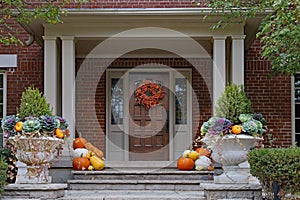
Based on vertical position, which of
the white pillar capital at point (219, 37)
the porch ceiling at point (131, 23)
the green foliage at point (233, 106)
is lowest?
the green foliage at point (233, 106)

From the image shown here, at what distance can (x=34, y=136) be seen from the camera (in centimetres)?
706

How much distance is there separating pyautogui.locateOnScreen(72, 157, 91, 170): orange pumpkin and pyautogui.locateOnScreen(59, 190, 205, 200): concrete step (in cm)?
60

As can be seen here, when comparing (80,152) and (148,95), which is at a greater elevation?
(148,95)

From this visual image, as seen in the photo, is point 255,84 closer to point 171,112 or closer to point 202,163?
point 171,112

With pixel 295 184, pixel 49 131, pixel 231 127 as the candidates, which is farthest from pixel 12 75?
pixel 295 184

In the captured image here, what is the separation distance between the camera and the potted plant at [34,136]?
7.04 m

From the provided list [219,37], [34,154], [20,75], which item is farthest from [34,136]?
[20,75]

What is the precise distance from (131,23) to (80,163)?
241cm

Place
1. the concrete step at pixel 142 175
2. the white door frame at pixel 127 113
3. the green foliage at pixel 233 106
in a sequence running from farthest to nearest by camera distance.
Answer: the white door frame at pixel 127 113
the concrete step at pixel 142 175
the green foliage at pixel 233 106

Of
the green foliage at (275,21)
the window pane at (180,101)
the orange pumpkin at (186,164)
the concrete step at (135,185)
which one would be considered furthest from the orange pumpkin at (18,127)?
the window pane at (180,101)

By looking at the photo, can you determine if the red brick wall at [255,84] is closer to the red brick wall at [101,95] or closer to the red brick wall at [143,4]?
the red brick wall at [143,4]

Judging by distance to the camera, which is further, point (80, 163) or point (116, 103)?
point (116, 103)

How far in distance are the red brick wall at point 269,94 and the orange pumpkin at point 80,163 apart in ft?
12.7

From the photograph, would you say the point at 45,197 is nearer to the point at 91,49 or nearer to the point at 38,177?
the point at 38,177
